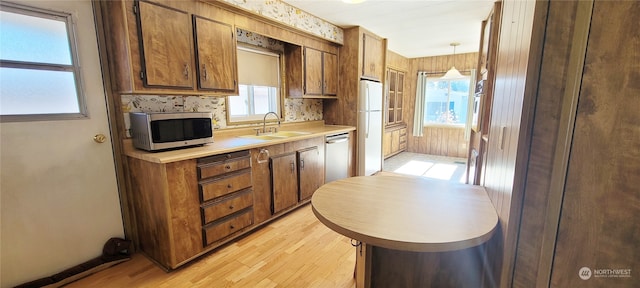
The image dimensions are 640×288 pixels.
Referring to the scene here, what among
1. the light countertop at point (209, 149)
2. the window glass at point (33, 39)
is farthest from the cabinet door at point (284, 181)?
the window glass at point (33, 39)

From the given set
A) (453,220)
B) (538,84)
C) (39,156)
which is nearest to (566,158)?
(538,84)

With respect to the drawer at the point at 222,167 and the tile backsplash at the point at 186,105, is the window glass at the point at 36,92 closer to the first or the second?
the tile backsplash at the point at 186,105

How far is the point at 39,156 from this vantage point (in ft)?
5.69

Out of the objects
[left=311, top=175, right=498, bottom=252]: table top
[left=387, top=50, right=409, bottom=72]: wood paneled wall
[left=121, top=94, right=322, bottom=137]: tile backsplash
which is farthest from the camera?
[left=387, top=50, right=409, bottom=72]: wood paneled wall

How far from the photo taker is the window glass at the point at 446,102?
5.97 m

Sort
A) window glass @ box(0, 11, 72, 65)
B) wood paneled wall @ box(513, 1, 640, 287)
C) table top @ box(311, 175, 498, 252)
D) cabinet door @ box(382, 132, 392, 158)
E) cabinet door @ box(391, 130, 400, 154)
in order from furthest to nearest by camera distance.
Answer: cabinet door @ box(391, 130, 400, 154), cabinet door @ box(382, 132, 392, 158), window glass @ box(0, 11, 72, 65), table top @ box(311, 175, 498, 252), wood paneled wall @ box(513, 1, 640, 287)

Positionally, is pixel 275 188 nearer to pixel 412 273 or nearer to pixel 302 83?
pixel 302 83

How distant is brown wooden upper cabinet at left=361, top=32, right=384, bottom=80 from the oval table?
286cm

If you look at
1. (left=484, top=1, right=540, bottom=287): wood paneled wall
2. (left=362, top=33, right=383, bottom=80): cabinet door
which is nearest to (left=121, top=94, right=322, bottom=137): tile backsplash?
(left=362, top=33, right=383, bottom=80): cabinet door

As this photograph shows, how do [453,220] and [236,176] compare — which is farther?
[236,176]

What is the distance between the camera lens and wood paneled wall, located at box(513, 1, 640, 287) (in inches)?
28.1

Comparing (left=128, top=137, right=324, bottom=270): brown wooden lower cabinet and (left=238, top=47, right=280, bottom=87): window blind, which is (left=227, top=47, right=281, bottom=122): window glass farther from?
(left=128, top=137, right=324, bottom=270): brown wooden lower cabinet

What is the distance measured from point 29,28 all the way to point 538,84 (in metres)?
2.75

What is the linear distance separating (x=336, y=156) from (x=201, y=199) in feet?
6.37
